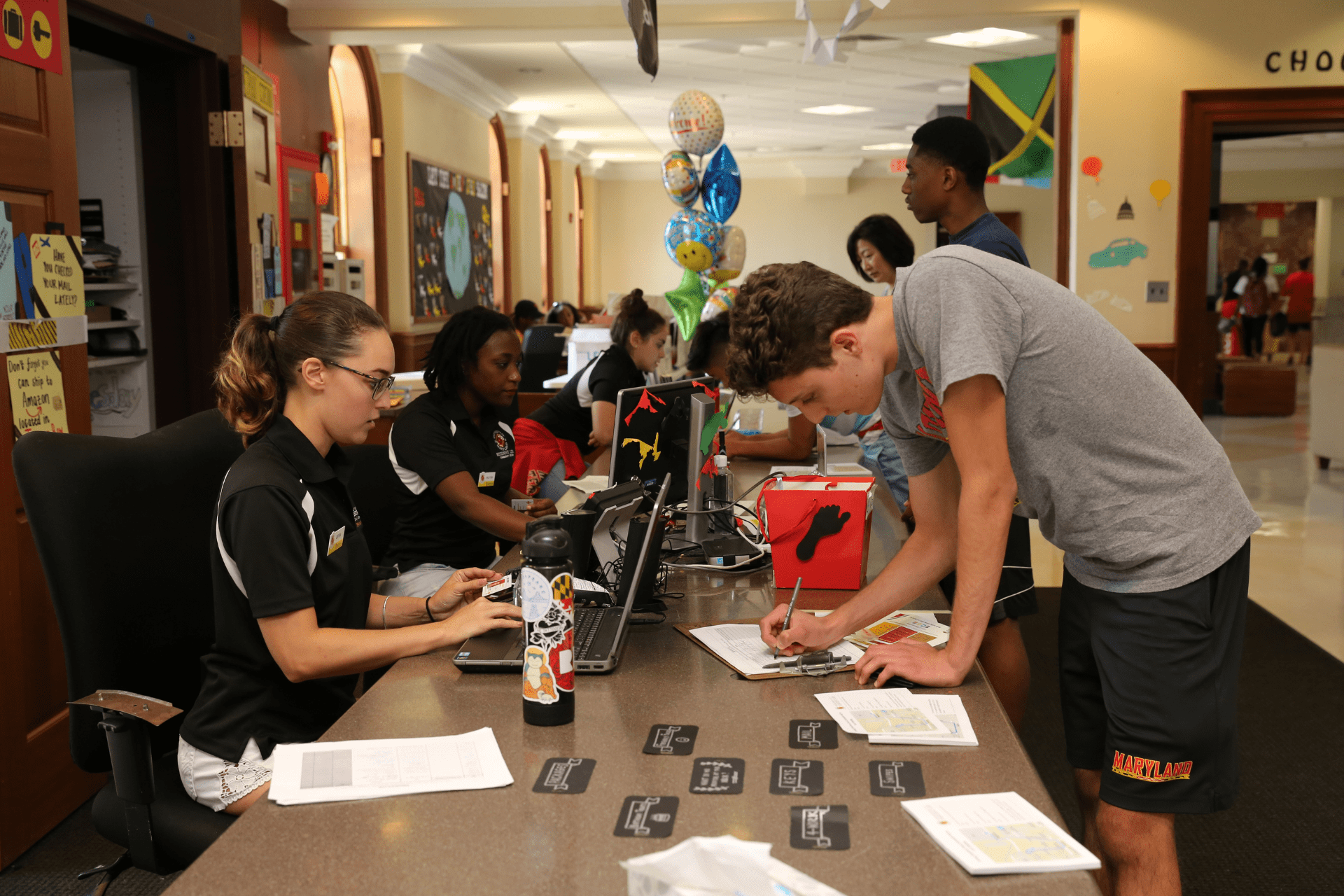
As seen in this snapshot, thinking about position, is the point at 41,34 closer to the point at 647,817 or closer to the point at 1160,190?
the point at 647,817

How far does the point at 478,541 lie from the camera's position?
2896 millimetres

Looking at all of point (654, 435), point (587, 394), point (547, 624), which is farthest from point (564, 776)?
point (587, 394)

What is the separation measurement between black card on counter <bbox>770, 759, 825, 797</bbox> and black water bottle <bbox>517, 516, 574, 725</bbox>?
0.98ft

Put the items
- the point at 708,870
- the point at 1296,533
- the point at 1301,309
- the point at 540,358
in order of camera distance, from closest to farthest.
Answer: the point at 708,870, the point at 1296,533, the point at 540,358, the point at 1301,309

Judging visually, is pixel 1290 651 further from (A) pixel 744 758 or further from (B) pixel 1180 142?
(A) pixel 744 758

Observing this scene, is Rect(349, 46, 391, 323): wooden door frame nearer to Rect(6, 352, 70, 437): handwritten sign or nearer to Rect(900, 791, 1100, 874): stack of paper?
Rect(6, 352, 70, 437): handwritten sign

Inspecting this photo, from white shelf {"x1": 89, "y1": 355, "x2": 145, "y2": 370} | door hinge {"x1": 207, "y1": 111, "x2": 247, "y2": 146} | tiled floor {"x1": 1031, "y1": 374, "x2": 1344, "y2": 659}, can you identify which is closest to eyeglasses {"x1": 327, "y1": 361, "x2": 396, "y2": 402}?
white shelf {"x1": 89, "y1": 355, "x2": 145, "y2": 370}

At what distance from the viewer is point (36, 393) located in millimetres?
2537

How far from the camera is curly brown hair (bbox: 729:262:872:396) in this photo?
150 cm

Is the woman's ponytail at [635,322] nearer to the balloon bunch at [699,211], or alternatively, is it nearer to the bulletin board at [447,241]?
the balloon bunch at [699,211]

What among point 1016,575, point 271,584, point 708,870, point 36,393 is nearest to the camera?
point 708,870

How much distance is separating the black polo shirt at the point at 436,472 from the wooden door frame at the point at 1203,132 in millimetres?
4098

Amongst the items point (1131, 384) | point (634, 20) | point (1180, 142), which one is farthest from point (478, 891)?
point (1180, 142)

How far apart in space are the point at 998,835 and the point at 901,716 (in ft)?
1.06
